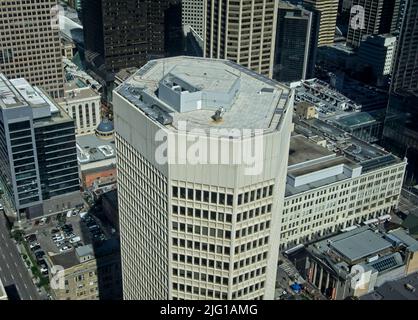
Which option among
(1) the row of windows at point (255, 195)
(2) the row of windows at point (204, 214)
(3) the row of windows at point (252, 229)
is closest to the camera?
(1) the row of windows at point (255, 195)

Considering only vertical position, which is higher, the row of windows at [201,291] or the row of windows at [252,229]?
the row of windows at [252,229]

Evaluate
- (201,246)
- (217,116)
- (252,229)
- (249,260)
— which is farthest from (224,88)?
(249,260)

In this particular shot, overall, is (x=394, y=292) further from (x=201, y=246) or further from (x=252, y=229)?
(x=201, y=246)

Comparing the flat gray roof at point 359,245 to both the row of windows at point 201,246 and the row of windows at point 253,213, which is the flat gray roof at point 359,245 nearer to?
the row of windows at point 253,213

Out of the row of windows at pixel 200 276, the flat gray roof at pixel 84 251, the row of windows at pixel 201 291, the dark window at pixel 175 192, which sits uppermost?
the dark window at pixel 175 192

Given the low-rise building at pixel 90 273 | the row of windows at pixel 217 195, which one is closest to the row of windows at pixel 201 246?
the row of windows at pixel 217 195

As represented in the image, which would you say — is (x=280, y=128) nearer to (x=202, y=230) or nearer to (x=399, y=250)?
(x=202, y=230)
